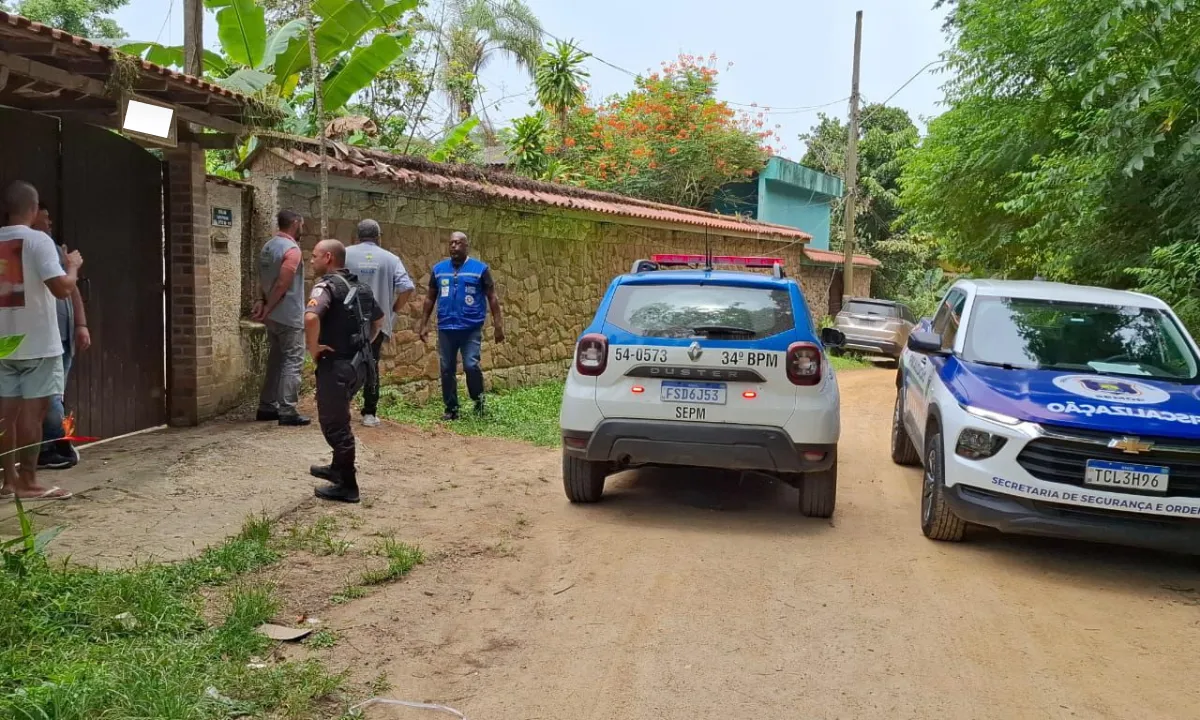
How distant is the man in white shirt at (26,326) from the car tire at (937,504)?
5.27 metres

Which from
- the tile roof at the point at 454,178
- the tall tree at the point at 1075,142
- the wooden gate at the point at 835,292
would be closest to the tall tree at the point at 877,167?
the wooden gate at the point at 835,292

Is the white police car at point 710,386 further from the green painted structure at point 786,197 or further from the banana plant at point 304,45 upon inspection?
the green painted structure at point 786,197

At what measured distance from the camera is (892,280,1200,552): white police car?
5.02 m

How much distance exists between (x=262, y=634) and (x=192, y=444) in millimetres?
3366

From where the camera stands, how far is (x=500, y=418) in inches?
386

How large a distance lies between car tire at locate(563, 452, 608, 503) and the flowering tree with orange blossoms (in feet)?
63.2

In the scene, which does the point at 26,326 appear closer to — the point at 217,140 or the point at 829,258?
the point at 217,140

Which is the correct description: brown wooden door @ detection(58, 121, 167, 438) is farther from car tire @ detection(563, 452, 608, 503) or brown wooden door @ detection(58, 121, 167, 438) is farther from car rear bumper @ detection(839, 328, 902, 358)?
car rear bumper @ detection(839, 328, 902, 358)

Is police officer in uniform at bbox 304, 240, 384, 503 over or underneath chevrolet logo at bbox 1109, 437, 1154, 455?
over

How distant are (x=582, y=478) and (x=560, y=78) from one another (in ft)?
65.7

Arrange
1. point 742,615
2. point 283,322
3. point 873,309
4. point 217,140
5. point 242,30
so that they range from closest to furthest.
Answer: point 742,615
point 217,140
point 283,322
point 242,30
point 873,309

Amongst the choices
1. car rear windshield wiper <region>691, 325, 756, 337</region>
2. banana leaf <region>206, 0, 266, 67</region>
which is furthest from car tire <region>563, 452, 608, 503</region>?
banana leaf <region>206, 0, 266, 67</region>

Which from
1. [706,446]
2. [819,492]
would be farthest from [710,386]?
[819,492]

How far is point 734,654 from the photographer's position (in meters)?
3.90
